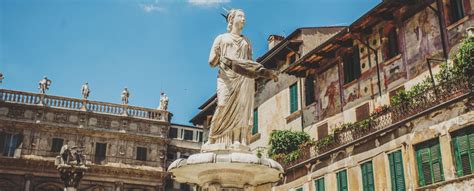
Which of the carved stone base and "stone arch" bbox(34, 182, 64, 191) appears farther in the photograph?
"stone arch" bbox(34, 182, 64, 191)

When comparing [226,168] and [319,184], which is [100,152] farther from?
[226,168]

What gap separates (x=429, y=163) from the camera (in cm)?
1969

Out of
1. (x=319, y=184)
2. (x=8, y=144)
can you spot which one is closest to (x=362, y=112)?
(x=319, y=184)

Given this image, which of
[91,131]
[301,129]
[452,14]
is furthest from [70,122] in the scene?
[452,14]

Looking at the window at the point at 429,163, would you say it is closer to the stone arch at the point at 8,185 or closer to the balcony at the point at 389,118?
the balcony at the point at 389,118

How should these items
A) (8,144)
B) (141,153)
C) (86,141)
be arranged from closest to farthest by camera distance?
(8,144) → (86,141) → (141,153)

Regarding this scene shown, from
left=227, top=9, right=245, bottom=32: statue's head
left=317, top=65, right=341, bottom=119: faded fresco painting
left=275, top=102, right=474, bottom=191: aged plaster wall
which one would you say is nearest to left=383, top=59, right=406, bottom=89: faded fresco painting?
left=275, top=102, right=474, bottom=191: aged plaster wall

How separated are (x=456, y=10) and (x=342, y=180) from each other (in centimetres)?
913

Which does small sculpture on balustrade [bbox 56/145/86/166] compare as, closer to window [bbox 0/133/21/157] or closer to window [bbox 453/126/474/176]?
window [bbox 453/126/474/176]

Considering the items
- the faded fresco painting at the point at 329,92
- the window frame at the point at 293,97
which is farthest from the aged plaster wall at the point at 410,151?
the window frame at the point at 293,97

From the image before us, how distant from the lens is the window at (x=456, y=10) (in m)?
20.5

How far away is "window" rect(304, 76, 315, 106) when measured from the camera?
1141 inches

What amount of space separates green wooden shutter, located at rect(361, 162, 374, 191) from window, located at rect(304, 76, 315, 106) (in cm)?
664

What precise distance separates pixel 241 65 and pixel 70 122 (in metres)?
39.1
